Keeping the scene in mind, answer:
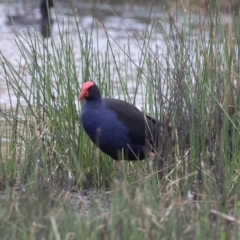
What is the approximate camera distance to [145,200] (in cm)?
271

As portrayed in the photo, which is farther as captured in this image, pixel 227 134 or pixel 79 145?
pixel 79 145

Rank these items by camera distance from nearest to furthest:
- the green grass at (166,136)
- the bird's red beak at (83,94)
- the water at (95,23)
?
1. the green grass at (166,136)
2. the bird's red beak at (83,94)
3. the water at (95,23)

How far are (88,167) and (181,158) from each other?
0.64 metres

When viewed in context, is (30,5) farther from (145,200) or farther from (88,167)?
(145,200)

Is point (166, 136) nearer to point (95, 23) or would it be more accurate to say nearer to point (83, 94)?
point (83, 94)

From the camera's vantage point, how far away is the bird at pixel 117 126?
13.3ft

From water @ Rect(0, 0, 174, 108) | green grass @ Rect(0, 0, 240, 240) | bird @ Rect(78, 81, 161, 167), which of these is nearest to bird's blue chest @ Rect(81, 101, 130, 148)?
bird @ Rect(78, 81, 161, 167)

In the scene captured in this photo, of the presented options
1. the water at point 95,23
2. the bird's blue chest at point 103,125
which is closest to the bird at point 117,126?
the bird's blue chest at point 103,125

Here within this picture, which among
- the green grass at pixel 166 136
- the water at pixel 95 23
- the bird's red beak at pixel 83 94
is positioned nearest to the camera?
the green grass at pixel 166 136

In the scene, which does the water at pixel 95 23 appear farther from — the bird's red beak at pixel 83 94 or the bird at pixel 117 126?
the bird's red beak at pixel 83 94

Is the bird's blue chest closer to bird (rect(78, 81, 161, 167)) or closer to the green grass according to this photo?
bird (rect(78, 81, 161, 167))

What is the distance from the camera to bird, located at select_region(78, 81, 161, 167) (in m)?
4.05

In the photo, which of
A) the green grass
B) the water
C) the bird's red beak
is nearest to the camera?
the green grass

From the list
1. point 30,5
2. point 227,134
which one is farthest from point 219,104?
point 30,5
